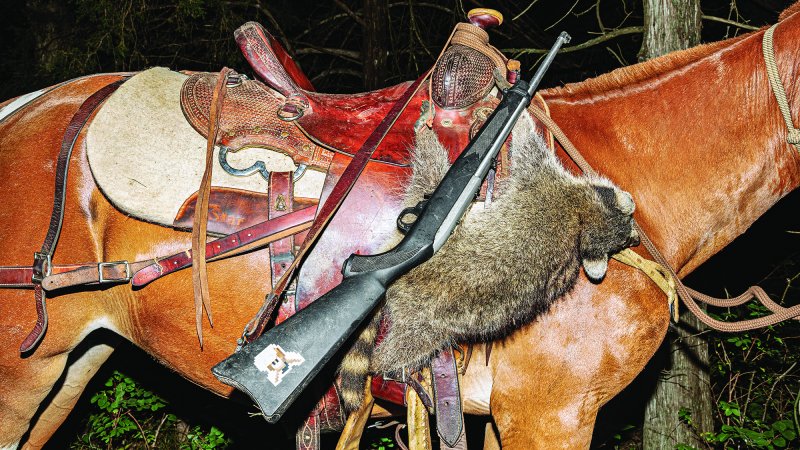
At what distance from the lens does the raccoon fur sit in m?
2.12

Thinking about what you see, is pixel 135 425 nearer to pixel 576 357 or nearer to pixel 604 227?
pixel 576 357

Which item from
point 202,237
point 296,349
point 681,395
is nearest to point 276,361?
point 296,349

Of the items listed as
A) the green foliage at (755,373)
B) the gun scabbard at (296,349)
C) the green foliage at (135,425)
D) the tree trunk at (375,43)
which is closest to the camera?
the gun scabbard at (296,349)

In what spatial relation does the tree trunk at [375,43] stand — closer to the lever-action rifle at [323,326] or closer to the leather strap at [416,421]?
the leather strap at [416,421]

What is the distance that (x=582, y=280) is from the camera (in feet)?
7.52

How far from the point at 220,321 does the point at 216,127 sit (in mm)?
703

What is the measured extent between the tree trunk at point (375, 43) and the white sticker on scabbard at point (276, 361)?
4.73m

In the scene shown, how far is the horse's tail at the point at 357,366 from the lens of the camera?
7.43ft

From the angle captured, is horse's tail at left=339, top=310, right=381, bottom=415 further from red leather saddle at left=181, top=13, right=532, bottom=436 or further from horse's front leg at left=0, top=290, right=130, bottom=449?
horse's front leg at left=0, top=290, right=130, bottom=449

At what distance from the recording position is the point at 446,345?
7.28 feet

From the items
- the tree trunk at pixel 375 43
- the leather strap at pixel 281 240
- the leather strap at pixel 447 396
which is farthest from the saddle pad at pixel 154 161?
the tree trunk at pixel 375 43

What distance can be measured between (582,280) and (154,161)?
5.22 feet

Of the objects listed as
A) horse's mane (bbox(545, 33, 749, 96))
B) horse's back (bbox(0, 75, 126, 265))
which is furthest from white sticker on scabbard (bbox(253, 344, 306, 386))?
horse's mane (bbox(545, 33, 749, 96))

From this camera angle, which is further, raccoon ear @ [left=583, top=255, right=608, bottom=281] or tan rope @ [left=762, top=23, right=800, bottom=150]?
tan rope @ [left=762, top=23, right=800, bottom=150]
